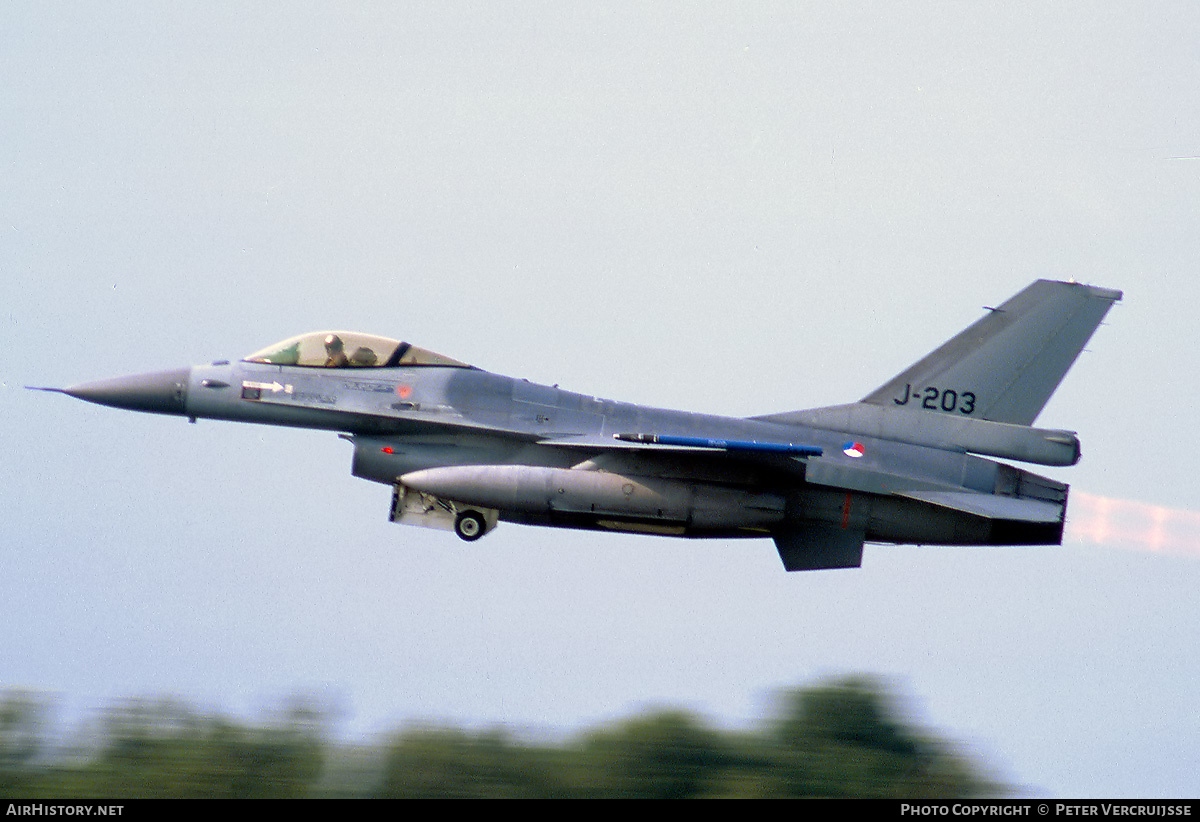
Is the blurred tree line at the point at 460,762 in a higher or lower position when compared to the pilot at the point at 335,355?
lower

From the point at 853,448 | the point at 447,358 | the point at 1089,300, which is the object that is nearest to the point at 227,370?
the point at 447,358

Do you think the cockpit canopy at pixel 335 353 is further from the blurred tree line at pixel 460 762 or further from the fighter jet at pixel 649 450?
the blurred tree line at pixel 460 762

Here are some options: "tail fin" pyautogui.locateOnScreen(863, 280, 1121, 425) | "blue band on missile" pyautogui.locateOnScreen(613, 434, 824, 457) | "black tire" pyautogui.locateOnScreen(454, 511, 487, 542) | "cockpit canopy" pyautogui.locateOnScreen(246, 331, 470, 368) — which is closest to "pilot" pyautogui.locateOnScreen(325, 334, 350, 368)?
"cockpit canopy" pyautogui.locateOnScreen(246, 331, 470, 368)

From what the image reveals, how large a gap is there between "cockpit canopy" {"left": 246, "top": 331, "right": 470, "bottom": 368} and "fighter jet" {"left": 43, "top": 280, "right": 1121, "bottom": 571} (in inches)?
0.7

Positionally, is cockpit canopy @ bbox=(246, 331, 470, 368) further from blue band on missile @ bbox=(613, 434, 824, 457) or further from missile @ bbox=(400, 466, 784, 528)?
blue band on missile @ bbox=(613, 434, 824, 457)

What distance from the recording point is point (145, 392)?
17.3 meters

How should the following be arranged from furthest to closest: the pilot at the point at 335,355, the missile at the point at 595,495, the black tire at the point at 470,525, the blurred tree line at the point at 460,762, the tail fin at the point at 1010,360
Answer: the blurred tree line at the point at 460,762 < the tail fin at the point at 1010,360 < the pilot at the point at 335,355 < the black tire at the point at 470,525 < the missile at the point at 595,495

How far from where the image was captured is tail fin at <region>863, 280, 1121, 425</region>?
1791cm

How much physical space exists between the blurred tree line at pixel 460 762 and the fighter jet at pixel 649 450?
7.13m

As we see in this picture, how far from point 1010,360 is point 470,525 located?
23.8ft

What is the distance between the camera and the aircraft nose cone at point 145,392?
17219 mm

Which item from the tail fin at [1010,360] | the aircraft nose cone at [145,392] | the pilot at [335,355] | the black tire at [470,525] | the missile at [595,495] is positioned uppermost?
the tail fin at [1010,360]

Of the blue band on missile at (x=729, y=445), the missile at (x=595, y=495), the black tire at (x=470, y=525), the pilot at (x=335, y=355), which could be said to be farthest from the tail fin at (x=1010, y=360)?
the pilot at (x=335, y=355)

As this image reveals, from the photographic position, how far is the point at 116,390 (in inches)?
683
